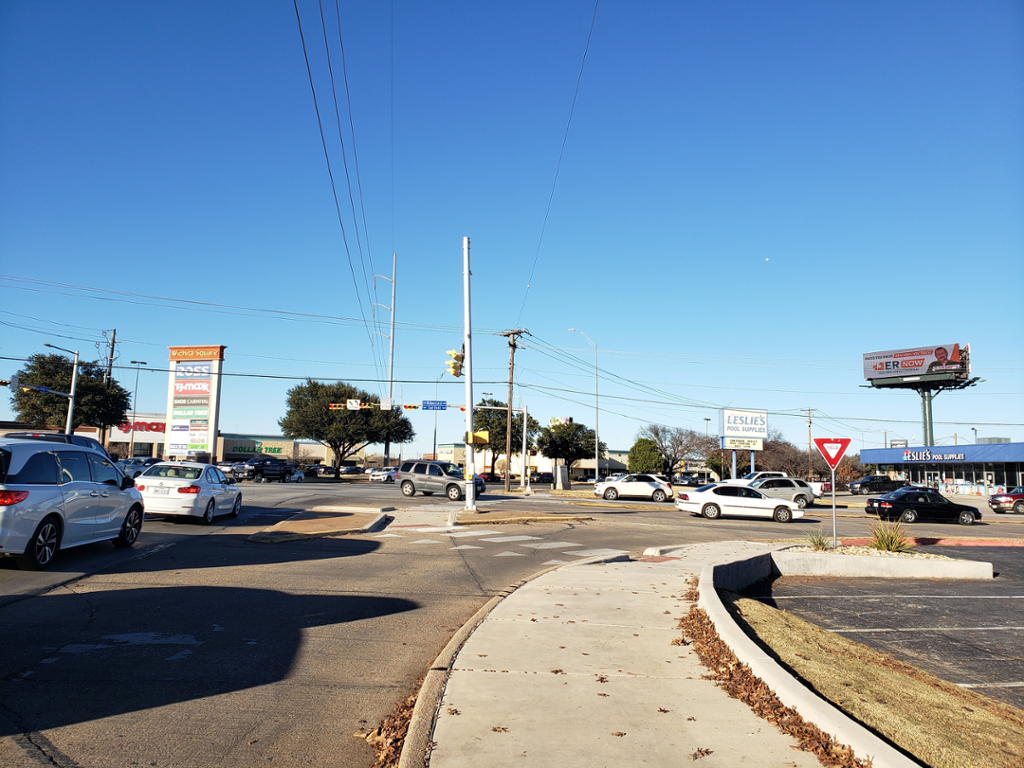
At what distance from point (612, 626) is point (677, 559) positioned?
6.33m

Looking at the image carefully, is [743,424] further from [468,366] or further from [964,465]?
[468,366]

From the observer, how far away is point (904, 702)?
17.5ft

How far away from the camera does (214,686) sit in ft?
16.6

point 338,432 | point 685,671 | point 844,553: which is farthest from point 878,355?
point 685,671

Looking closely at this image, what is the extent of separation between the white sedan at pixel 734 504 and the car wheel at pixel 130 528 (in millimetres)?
22195

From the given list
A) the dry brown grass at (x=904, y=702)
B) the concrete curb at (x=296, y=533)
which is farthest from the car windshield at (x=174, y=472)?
the dry brown grass at (x=904, y=702)

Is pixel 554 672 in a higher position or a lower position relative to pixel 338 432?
lower

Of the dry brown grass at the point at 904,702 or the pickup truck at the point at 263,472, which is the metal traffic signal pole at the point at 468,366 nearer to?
the dry brown grass at the point at 904,702

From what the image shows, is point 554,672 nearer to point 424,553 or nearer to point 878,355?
point 424,553

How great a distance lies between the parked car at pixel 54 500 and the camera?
8867mm

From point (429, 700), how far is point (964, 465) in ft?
246

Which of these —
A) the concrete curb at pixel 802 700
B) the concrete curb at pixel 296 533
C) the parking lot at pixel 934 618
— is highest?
the concrete curb at pixel 802 700

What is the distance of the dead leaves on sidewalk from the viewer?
12.8 feet

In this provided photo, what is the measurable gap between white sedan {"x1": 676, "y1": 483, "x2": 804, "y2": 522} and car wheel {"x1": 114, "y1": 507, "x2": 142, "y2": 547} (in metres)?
22.2
